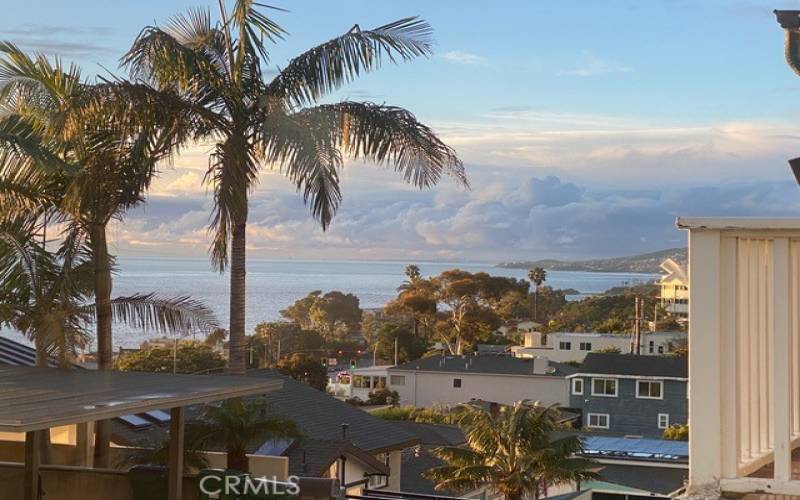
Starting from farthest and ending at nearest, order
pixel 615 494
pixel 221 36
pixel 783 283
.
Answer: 1. pixel 615 494
2. pixel 221 36
3. pixel 783 283

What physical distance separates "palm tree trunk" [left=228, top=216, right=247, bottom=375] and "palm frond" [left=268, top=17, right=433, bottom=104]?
2.14 metres

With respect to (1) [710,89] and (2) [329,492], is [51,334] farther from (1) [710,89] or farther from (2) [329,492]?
(1) [710,89]

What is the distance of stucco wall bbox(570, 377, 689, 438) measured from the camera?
4447 centimetres

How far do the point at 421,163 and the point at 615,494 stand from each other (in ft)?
30.1

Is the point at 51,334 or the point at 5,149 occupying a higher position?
the point at 5,149

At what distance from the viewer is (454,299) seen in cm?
7919

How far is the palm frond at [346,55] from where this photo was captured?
46.2 feet

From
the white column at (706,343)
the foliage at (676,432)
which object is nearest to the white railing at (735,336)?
the white column at (706,343)

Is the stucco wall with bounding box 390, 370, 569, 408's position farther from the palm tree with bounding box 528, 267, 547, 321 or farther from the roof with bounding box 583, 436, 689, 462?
the palm tree with bounding box 528, 267, 547, 321

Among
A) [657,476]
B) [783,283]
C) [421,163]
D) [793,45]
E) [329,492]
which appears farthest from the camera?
[657,476]

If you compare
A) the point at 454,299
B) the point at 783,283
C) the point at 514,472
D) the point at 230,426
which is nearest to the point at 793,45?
the point at 783,283

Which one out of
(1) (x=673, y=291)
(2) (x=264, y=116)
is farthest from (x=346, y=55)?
(1) (x=673, y=291)

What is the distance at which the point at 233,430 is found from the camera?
12.4 m

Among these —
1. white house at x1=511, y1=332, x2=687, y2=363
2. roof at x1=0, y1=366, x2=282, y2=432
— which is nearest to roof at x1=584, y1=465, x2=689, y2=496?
roof at x1=0, y1=366, x2=282, y2=432
